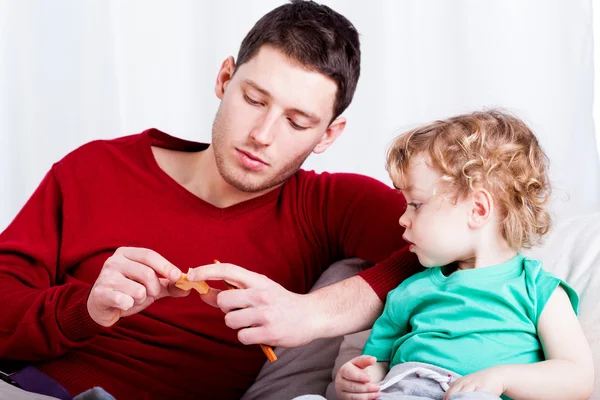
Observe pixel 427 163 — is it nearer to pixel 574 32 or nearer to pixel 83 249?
pixel 83 249

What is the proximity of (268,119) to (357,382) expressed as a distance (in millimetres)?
627

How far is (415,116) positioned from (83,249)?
1285 mm

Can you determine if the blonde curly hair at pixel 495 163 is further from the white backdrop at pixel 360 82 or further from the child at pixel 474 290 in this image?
the white backdrop at pixel 360 82

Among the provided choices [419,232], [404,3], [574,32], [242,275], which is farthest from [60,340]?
[574,32]

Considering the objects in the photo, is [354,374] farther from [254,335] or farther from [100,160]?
[100,160]

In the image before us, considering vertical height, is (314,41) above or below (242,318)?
above

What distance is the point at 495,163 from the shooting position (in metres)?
1.53

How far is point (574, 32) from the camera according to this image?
104 inches

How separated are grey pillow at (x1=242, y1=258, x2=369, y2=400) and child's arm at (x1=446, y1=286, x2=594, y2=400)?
52cm

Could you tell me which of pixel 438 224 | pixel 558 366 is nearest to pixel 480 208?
pixel 438 224

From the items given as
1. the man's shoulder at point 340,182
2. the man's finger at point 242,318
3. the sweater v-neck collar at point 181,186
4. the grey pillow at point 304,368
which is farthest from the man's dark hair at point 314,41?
the man's finger at point 242,318

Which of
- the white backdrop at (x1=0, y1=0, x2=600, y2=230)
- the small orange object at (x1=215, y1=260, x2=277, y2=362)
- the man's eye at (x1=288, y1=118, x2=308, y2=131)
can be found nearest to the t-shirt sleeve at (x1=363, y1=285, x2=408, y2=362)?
the small orange object at (x1=215, y1=260, x2=277, y2=362)

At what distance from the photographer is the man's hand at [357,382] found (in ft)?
4.59

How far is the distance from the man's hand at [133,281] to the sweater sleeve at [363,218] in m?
0.46
